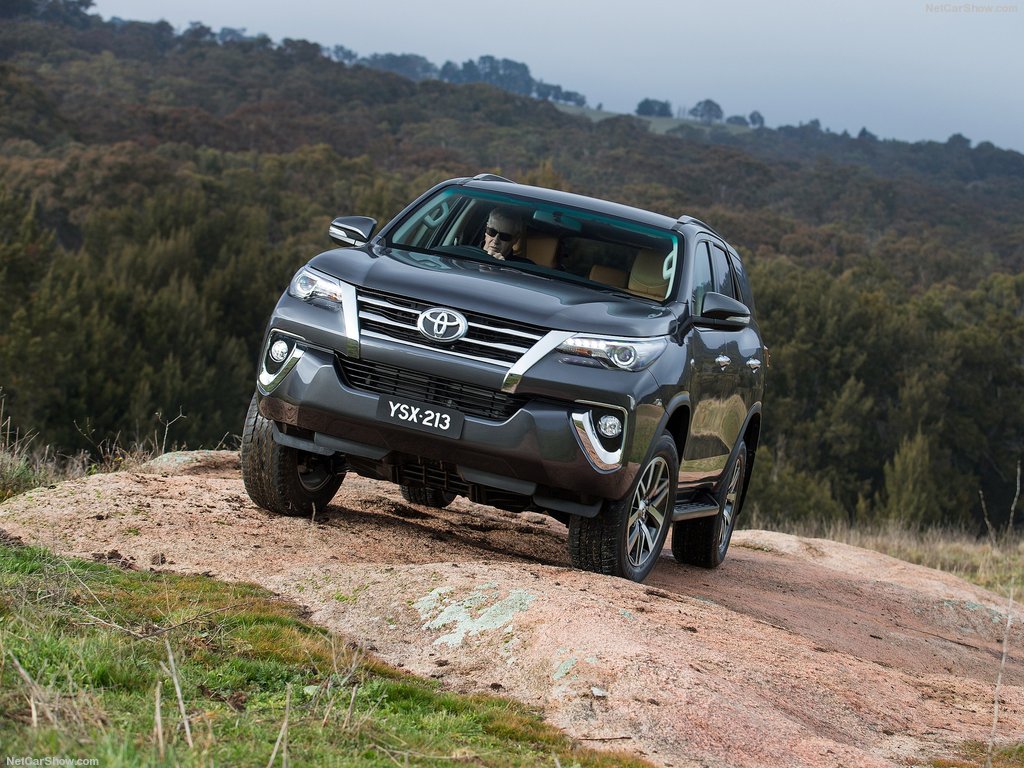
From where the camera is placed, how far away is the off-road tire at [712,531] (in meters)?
9.58

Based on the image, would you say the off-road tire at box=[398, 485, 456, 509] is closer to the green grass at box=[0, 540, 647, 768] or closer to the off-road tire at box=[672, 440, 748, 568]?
the off-road tire at box=[672, 440, 748, 568]

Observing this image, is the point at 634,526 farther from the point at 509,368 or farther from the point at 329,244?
the point at 329,244

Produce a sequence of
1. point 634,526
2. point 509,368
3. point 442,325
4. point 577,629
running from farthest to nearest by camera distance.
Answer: point 634,526 < point 442,325 < point 509,368 < point 577,629

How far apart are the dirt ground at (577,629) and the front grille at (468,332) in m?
1.04

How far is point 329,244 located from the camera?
66.6m

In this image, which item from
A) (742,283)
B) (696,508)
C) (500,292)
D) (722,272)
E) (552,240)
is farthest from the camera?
(742,283)

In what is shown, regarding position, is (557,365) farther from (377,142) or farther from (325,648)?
(377,142)

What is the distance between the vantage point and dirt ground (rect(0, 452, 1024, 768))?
5.24 meters

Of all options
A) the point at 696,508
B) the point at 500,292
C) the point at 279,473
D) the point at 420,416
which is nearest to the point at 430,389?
the point at 420,416

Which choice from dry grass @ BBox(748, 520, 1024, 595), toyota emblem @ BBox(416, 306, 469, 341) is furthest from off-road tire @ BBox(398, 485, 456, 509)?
dry grass @ BBox(748, 520, 1024, 595)

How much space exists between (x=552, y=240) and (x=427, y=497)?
229 cm

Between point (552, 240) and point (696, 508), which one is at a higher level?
point (552, 240)

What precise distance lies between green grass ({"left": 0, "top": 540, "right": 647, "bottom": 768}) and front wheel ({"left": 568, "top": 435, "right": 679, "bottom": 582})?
67.8 inches

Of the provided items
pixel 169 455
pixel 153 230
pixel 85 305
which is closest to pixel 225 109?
pixel 153 230
